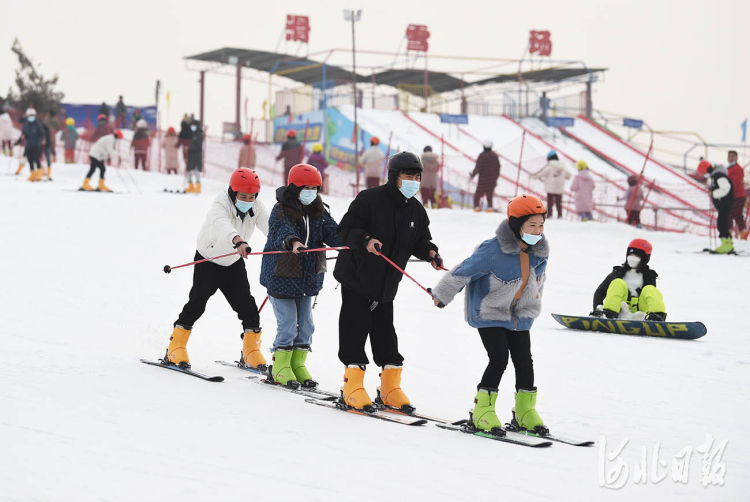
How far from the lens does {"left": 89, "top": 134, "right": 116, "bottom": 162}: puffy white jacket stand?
19062mm

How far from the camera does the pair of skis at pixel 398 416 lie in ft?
16.3

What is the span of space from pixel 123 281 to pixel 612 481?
7.56 m

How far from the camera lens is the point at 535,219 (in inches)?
196

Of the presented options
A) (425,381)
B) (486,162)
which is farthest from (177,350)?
(486,162)

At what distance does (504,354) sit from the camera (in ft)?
16.7

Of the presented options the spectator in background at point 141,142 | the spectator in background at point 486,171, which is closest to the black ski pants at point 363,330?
the spectator in background at point 486,171

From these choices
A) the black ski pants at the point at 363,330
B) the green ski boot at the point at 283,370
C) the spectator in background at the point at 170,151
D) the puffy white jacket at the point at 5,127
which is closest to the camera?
the black ski pants at the point at 363,330

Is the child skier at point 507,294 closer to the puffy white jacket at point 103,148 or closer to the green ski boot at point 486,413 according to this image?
the green ski boot at point 486,413

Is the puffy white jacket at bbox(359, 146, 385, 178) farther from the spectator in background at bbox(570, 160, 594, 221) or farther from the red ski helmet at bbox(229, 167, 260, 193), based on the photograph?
the red ski helmet at bbox(229, 167, 260, 193)

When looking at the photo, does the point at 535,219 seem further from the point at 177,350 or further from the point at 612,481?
the point at 177,350

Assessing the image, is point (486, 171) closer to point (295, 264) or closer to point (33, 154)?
point (33, 154)

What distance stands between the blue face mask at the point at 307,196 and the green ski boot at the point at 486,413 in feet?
5.60

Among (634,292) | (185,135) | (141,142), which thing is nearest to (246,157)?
(185,135)

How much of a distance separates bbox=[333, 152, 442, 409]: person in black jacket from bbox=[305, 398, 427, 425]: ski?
0.05 meters
